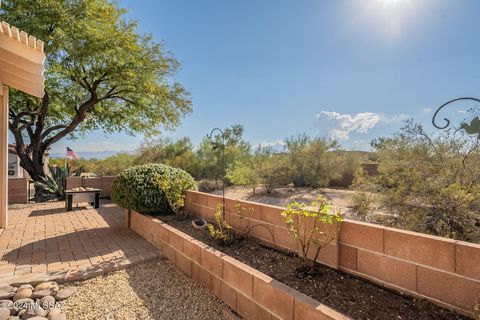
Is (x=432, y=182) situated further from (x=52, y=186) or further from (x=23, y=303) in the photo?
(x=52, y=186)

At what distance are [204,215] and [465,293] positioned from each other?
11.2 ft

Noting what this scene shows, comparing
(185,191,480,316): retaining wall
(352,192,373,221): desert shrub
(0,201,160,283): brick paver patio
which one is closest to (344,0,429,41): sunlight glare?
(352,192,373,221): desert shrub

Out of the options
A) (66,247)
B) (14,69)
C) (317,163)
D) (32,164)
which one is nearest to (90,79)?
(32,164)

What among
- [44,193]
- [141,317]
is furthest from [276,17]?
[44,193]

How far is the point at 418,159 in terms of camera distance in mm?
5473

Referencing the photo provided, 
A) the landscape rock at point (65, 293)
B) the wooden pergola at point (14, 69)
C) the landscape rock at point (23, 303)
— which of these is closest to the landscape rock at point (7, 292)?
the landscape rock at point (23, 303)

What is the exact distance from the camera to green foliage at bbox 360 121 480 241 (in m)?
3.95

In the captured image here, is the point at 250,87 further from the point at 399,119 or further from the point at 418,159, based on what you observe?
the point at 418,159

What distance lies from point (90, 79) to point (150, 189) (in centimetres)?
663

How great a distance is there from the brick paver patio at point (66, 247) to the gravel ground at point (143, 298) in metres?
0.29

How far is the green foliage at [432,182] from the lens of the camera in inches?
155

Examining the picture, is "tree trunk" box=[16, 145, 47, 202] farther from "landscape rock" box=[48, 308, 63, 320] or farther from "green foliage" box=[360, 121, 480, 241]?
"green foliage" box=[360, 121, 480, 241]

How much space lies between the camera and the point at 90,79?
8891 mm

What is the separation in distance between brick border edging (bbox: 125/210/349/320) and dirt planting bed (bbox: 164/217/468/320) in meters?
0.25
